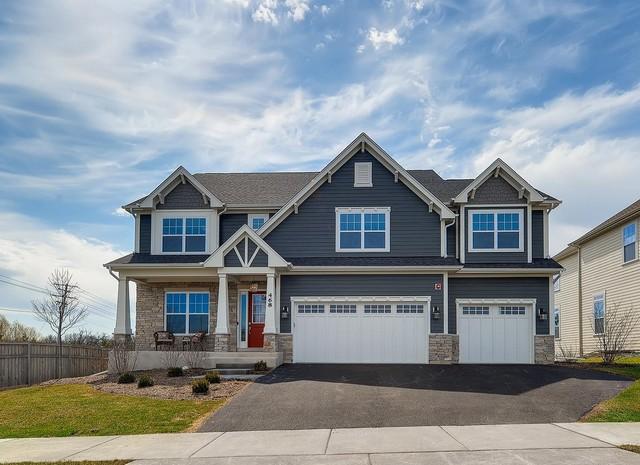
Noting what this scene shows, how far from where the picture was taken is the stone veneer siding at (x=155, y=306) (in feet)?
78.6

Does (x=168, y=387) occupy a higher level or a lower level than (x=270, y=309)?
lower

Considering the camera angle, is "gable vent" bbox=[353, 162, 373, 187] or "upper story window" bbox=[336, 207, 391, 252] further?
"gable vent" bbox=[353, 162, 373, 187]

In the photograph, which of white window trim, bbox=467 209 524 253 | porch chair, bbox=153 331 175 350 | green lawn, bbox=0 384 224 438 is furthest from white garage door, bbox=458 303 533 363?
green lawn, bbox=0 384 224 438

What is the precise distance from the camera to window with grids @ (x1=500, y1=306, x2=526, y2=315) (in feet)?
75.5

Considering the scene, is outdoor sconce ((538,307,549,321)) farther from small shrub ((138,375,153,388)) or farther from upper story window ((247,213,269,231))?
small shrub ((138,375,153,388))

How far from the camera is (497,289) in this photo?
2305cm

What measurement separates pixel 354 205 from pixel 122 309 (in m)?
9.04

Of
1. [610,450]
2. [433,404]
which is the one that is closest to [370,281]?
[433,404]

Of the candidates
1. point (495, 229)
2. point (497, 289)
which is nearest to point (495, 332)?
point (497, 289)

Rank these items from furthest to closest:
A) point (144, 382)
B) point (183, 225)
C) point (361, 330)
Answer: point (183, 225)
point (361, 330)
point (144, 382)

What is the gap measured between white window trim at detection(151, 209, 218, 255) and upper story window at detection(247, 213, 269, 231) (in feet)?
4.42

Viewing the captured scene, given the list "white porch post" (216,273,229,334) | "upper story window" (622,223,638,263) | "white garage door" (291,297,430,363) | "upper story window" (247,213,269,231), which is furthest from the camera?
"upper story window" (622,223,638,263)

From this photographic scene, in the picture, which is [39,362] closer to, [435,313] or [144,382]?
[144,382]

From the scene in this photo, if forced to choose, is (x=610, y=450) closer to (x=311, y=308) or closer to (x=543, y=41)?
(x=543, y=41)
